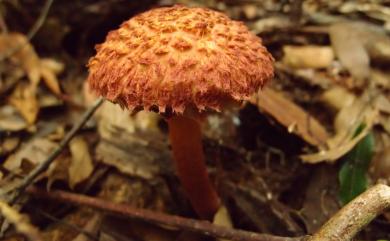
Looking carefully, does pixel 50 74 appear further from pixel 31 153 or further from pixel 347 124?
pixel 347 124

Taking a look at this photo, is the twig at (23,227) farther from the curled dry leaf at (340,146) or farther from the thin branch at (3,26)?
the thin branch at (3,26)

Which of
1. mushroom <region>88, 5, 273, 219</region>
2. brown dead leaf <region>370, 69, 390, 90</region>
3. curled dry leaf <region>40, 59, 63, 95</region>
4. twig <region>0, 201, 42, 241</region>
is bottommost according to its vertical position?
curled dry leaf <region>40, 59, 63, 95</region>

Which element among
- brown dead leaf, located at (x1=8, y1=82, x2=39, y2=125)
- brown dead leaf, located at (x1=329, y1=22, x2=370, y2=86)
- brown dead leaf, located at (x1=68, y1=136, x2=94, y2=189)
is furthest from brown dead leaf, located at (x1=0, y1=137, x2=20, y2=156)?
brown dead leaf, located at (x1=329, y1=22, x2=370, y2=86)

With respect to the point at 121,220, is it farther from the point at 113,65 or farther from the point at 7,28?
the point at 7,28

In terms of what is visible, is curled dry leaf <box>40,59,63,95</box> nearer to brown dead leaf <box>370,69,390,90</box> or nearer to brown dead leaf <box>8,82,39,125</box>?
brown dead leaf <box>8,82,39,125</box>

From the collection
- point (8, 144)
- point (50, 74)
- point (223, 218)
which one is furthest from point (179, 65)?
point (50, 74)

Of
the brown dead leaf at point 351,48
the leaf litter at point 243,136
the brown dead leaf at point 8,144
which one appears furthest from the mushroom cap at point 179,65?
the brown dead leaf at point 351,48
